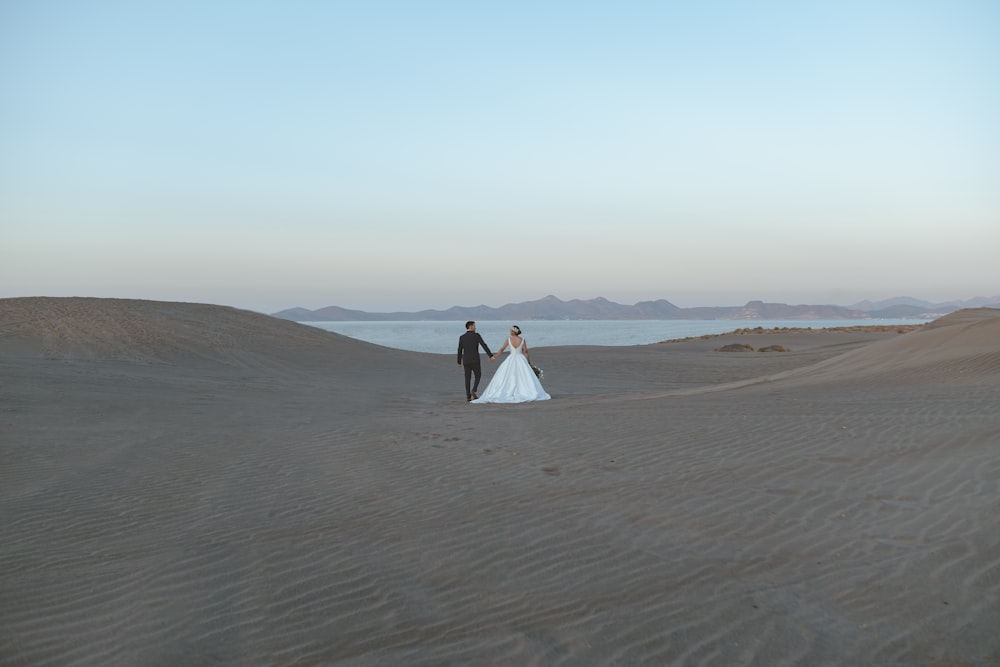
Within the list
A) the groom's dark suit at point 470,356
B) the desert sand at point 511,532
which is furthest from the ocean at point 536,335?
the desert sand at point 511,532

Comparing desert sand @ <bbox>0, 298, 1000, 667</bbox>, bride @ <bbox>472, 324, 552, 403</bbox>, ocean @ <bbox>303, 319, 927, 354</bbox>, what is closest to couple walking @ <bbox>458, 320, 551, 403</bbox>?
bride @ <bbox>472, 324, 552, 403</bbox>

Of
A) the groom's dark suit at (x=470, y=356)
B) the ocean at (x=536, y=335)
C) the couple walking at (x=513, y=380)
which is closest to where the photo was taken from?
the couple walking at (x=513, y=380)

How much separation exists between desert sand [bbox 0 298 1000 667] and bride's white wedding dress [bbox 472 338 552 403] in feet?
7.55

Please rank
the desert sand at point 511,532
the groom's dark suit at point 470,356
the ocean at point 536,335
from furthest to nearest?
the ocean at point 536,335, the groom's dark suit at point 470,356, the desert sand at point 511,532

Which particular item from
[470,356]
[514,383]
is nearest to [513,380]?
[514,383]

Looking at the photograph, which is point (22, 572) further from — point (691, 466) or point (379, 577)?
point (691, 466)

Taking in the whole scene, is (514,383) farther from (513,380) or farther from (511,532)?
(511,532)

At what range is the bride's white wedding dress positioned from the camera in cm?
1630

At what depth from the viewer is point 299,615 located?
4477mm

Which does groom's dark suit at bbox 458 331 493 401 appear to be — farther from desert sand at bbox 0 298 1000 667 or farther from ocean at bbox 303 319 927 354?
ocean at bbox 303 319 927 354

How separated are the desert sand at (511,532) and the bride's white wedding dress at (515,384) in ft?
7.55

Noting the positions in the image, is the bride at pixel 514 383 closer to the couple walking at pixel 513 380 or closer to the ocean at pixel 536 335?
the couple walking at pixel 513 380

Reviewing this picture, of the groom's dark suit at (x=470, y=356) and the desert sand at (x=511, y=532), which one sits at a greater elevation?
the groom's dark suit at (x=470, y=356)

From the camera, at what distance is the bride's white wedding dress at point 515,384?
16297 mm
